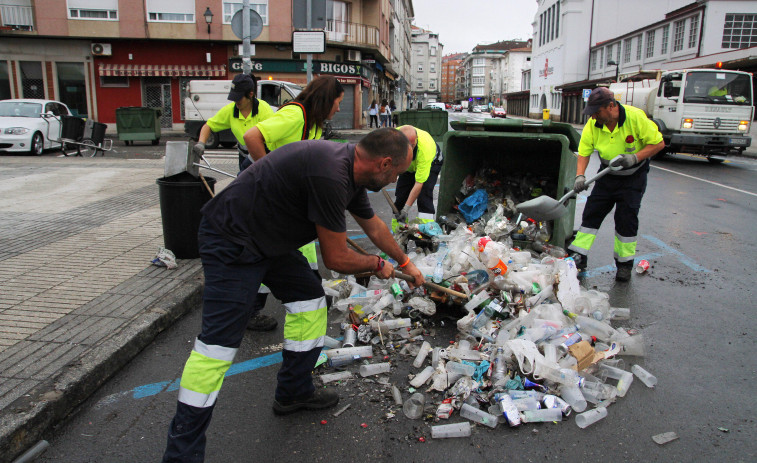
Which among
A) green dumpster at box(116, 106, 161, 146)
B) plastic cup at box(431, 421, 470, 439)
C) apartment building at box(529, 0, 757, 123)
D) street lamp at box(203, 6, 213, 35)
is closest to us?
plastic cup at box(431, 421, 470, 439)

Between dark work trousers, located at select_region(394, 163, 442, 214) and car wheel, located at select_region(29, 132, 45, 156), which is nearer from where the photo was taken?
dark work trousers, located at select_region(394, 163, 442, 214)

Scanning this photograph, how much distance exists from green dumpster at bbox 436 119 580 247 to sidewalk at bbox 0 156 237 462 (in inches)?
110

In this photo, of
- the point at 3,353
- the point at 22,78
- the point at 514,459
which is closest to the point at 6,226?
the point at 3,353

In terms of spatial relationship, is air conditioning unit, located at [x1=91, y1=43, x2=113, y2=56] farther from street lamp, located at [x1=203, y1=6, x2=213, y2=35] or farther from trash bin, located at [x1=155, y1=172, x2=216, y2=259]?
trash bin, located at [x1=155, y1=172, x2=216, y2=259]

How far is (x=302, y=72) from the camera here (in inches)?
1115

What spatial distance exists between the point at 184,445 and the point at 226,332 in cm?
47

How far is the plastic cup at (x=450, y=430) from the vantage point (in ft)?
8.65

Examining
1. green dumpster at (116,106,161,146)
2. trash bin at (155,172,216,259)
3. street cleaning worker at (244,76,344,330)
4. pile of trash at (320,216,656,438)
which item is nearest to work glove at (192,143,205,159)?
trash bin at (155,172,216,259)

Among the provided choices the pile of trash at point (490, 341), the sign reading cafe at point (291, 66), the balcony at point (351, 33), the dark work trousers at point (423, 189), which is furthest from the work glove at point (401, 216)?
the balcony at point (351, 33)

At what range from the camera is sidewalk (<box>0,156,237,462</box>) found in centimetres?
275

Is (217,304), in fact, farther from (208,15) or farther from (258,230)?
(208,15)

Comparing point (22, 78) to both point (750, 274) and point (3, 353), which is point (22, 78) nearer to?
point (3, 353)

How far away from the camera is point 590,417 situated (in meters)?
2.78

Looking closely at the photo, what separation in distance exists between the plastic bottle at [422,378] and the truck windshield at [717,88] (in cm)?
1562
